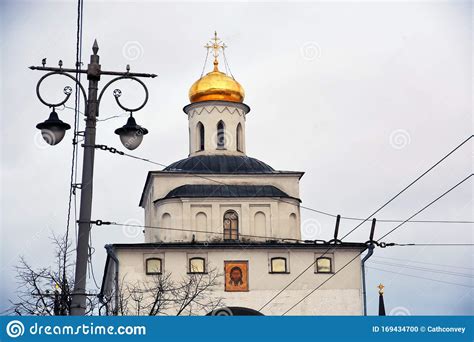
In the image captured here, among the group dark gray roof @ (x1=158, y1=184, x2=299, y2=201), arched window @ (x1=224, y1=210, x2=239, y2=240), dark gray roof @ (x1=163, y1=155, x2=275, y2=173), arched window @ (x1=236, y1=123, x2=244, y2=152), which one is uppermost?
arched window @ (x1=236, y1=123, x2=244, y2=152)

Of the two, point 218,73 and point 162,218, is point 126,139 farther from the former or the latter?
point 218,73

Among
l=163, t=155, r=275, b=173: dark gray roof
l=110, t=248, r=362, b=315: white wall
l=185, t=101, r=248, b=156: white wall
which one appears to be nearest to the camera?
l=110, t=248, r=362, b=315: white wall

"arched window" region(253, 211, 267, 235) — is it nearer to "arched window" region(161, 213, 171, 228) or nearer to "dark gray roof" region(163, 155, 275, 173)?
"dark gray roof" region(163, 155, 275, 173)

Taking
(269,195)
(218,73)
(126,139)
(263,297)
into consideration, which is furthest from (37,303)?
(218,73)

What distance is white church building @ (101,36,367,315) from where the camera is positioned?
4409 centimetres

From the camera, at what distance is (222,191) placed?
48.0 m

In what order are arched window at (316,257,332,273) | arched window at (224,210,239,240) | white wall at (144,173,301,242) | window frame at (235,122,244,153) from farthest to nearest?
window frame at (235,122,244,153), white wall at (144,173,301,242), arched window at (224,210,239,240), arched window at (316,257,332,273)

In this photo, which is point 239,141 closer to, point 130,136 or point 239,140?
point 239,140

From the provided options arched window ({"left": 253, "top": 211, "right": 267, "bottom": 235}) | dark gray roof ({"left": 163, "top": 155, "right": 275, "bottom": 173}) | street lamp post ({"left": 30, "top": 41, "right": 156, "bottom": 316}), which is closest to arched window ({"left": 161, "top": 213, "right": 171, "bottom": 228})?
dark gray roof ({"left": 163, "top": 155, "right": 275, "bottom": 173})

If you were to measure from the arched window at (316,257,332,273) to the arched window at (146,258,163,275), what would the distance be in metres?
7.18

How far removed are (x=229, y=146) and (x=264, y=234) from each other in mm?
5705

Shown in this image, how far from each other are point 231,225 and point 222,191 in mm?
1727
